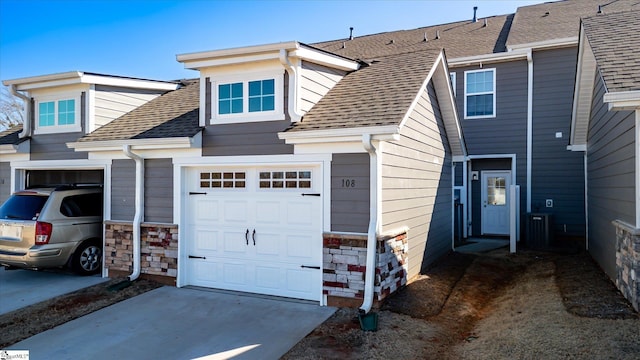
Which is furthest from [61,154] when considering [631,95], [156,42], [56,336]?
[631,95]

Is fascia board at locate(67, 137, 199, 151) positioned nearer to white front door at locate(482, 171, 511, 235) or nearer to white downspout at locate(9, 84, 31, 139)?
white downspout at locate(9, 84, 31, 139)

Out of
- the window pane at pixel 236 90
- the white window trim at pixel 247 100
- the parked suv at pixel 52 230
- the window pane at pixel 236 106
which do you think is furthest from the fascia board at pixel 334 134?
the parked suv at pixel 52 230

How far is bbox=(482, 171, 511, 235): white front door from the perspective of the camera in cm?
1350

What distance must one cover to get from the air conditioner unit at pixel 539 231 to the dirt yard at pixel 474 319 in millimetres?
2355

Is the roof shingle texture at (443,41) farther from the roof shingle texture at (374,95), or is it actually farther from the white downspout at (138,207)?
the white downspout at (138,207)

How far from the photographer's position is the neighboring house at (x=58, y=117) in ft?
31.0

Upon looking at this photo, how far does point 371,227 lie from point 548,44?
355 inches

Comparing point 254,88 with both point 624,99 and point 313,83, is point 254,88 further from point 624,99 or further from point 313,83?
point 624,99

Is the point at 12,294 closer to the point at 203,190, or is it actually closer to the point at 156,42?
the point at 203,190

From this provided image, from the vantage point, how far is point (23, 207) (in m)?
8.38

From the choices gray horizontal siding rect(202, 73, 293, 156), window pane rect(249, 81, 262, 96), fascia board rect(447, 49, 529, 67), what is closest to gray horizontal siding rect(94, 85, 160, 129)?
gray horizontal siding rect(202, 73, 293, 156)

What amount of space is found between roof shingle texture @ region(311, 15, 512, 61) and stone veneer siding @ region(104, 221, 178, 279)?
8.27m

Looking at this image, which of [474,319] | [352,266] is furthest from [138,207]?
[474,319]

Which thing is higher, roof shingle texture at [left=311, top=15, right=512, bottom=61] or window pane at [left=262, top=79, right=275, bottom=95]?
roof shingle texture at [left=311, top=15, right=512, bottom=61]
